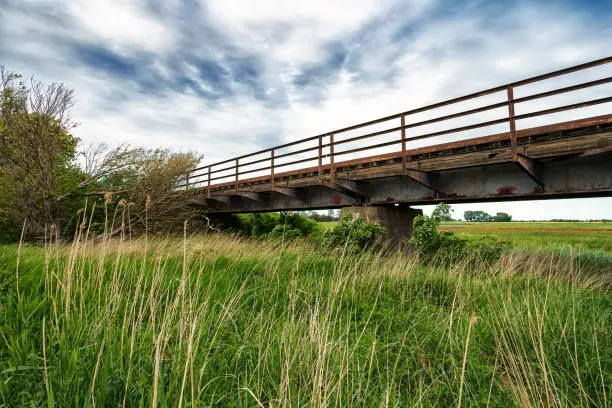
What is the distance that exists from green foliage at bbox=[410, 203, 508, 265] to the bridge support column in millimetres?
2076

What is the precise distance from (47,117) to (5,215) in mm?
4097

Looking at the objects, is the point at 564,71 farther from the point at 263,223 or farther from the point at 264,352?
the point at 263,223

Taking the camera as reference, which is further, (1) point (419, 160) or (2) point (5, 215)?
(2) point (5, 215)

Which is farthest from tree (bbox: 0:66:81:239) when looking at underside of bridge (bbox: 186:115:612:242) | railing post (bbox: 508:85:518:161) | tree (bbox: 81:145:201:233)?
railing post (bbox: 508:85:518:161)

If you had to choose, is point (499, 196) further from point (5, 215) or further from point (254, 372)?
point (5, 215)

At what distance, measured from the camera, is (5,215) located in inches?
516

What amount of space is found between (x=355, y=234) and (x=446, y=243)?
2.71 metres

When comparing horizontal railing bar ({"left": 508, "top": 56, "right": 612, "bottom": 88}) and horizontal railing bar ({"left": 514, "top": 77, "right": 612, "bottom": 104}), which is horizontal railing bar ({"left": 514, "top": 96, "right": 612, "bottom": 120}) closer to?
horizontal railing bar ({"left": 514, "top": 77, "right": 612, "bottom": 104})

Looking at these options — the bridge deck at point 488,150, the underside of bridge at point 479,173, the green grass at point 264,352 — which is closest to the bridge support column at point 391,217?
the underside of bridge at point 479,173

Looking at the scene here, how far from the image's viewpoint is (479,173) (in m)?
9.99

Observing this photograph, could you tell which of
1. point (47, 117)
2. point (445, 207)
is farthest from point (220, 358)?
point (47, 117)

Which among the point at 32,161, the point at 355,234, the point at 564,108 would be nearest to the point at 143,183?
the point at 32,161

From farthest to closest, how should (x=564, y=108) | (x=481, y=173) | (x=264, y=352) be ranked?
Answer: (x=481, y=173) < (x=564, y=108) < (x=264, y=352)

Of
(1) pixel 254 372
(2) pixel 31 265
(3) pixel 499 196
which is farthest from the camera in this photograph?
(3) pixel 499 196
